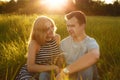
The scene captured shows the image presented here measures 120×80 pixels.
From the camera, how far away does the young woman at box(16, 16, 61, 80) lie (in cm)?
367

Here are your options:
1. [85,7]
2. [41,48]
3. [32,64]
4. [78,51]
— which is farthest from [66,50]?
[85,7]

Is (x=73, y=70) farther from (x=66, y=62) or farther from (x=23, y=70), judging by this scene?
(x=23, y=70)

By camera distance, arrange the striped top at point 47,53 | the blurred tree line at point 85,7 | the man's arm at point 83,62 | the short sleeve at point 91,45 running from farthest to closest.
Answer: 1. the blurred tree line at point 85,7
2. the striped top at point 47,53
3. the short sleeve at point 91,45
4. the man's arm at point 83,62

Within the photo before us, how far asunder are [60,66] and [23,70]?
0.43 meters

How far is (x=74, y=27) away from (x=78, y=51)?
27cm

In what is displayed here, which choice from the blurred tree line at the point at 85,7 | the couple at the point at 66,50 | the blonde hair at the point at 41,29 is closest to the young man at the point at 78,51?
the couple at the point at 66,50

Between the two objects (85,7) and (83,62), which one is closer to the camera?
(83,62)

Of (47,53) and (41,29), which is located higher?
(41,29)

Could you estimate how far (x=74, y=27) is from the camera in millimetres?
3604

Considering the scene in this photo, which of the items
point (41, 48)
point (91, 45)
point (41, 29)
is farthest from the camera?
point (41, 48)

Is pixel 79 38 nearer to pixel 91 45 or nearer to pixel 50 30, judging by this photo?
pixel 91 45

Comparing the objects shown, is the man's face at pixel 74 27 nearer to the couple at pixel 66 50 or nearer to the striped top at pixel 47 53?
the couple at pixel 66 50

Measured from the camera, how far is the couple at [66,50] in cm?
351

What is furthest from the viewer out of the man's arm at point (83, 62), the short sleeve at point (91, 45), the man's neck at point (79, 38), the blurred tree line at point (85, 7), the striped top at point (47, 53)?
the blurred tree line at point (85, 7)
